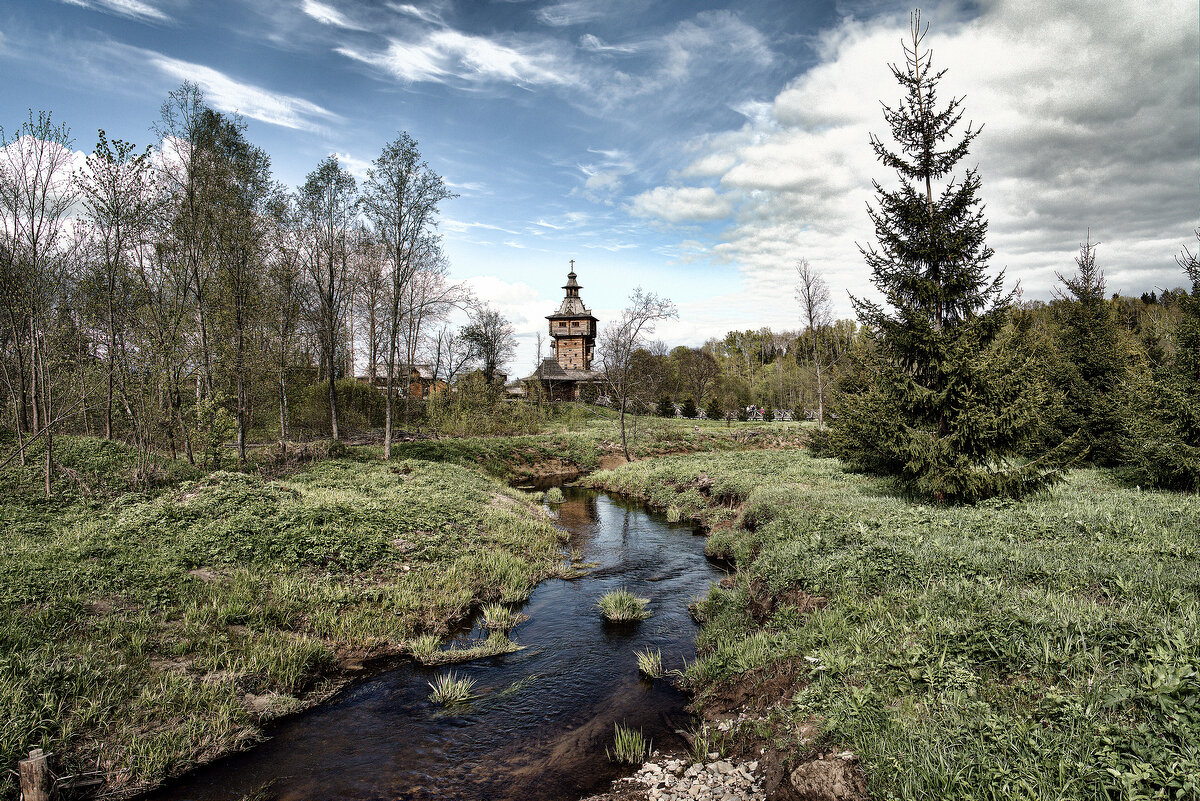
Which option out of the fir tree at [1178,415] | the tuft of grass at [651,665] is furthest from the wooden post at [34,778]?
the fir tree at [1178,415]

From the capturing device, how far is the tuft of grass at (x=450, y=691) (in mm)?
7266

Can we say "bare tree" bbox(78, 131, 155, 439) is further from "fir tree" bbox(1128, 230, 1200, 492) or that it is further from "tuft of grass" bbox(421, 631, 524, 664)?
"fir tree" bbox(1128, 230, 1200, 492)

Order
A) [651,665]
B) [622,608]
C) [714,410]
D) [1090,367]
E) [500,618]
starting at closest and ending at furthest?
1. [651,665]
2. [500,618]
3. [622,608]
4. [1090,367]
5. [714,410]

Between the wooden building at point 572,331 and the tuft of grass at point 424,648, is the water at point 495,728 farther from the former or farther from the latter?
the wooden building at point 572,331

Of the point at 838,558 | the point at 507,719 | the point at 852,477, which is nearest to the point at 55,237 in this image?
the point at 507,719

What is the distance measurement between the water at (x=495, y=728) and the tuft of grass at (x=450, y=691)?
17 centimetres

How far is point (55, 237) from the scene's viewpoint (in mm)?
14445

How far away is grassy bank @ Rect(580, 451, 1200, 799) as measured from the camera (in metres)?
3.62

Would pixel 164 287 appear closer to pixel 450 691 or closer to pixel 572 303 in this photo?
pixel 450 691

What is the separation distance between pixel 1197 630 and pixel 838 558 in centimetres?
444

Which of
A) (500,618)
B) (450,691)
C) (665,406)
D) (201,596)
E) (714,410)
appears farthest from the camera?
(665,406)

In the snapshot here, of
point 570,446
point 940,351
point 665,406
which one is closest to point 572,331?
point 665,406

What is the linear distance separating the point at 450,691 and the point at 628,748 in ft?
8.95

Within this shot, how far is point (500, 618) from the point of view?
9805 mm
